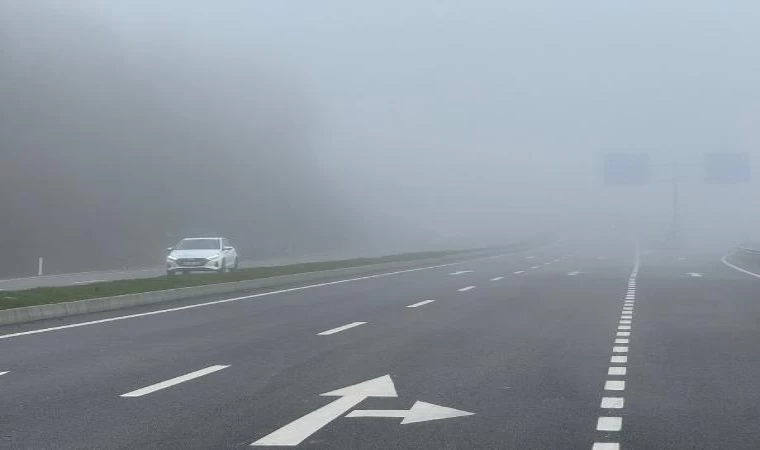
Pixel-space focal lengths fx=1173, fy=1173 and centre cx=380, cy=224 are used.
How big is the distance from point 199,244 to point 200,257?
2.35 m

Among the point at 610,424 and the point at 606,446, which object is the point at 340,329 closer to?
the point at 610,424

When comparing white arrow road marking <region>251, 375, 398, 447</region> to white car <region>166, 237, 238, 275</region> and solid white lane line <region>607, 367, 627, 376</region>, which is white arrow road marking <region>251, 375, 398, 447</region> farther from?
white car <region>166, 237, 238, 275</region>

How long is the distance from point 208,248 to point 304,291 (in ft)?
37.0

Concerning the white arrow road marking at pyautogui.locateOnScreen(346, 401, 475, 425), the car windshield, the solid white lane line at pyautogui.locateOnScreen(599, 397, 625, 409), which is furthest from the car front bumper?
the white arrow road marking at pyautogui.locateOnScreen(346, 401, 475, 425)

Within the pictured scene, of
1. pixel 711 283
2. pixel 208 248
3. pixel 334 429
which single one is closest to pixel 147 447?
pixel 334 429

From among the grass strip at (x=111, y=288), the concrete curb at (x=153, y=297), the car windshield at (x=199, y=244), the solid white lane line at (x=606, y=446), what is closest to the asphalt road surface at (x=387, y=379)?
the solid white lane line at (x=606, y=446)

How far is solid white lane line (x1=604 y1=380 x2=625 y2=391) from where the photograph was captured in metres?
10.9

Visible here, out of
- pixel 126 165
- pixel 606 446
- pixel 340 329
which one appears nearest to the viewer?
pixel 606 446

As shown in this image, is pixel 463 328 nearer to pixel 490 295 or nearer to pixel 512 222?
pixel 490 295

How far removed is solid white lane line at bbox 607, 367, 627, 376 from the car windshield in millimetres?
29937

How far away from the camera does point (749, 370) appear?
12.5m

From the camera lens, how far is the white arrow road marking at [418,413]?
914 cm

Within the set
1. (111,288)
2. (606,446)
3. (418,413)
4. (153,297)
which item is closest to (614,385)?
(418,413)

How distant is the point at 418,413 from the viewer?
9398 millimetres
